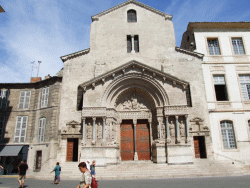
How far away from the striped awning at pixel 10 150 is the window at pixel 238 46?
69.5ft

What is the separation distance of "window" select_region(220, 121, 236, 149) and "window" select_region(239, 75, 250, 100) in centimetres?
287

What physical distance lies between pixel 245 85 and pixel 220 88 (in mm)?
2038

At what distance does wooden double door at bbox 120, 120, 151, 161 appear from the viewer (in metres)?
15.6

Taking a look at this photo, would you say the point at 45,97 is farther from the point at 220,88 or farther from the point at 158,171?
the point at 220,88

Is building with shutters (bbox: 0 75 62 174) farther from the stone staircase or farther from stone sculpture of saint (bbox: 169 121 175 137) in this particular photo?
stone sculpture of saint (bbox: 169 121 175 137)

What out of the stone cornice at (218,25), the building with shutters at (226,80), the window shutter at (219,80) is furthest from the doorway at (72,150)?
the stone cornice at (218,25)

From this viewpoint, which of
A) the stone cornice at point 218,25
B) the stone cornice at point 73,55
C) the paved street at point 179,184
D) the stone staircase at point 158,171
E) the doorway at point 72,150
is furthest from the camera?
the stone cornice at point 218,25

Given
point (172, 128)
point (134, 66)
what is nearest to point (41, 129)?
point (134, 66)

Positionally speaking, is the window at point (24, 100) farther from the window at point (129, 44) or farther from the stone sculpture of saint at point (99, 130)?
the window at point (129, 44)

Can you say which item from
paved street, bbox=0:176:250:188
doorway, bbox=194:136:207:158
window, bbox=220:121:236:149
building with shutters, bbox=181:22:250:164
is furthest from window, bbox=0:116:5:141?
window, bbox=220:121:236:149

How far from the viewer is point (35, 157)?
16531 millimetres

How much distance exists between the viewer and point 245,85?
659 inches

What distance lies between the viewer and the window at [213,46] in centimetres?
1791

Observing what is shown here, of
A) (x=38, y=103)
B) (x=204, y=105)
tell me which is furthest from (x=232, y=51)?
(x=38, y=103)
